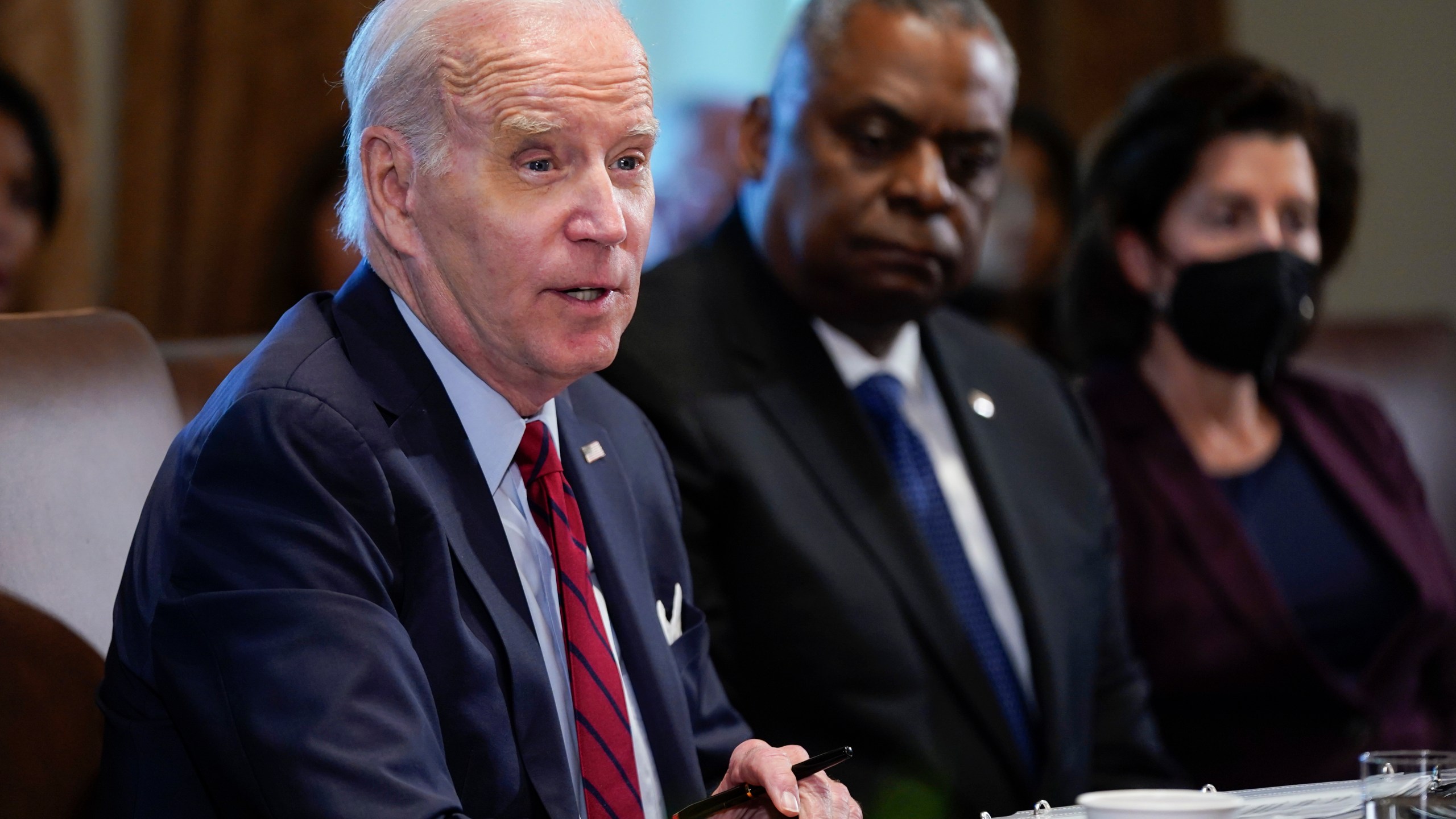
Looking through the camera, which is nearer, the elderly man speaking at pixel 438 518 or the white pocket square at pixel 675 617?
the elderly man speaking at pixel 438 518

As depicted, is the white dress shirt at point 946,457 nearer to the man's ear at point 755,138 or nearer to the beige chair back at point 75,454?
the man's ear at point 755,138

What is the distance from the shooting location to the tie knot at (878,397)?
1971mm

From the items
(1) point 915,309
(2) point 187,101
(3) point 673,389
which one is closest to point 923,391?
(1) point 915,309

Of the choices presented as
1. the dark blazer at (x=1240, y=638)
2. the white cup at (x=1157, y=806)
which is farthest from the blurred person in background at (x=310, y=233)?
the white cup at (x=1157, y=806)

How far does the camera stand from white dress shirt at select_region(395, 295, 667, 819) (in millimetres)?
1280

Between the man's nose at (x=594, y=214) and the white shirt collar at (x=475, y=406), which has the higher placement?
the man's nose at (x=594, y=214)

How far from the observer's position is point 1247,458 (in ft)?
8.29

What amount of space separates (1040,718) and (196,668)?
1.15m

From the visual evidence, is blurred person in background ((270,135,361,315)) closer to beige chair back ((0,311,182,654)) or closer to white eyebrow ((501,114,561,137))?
beige chair back ((0,311,182,654))

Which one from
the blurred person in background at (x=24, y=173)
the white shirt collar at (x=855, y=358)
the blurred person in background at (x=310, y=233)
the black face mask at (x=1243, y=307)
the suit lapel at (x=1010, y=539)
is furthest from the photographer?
the blurred person in background at (x=310, y=233)

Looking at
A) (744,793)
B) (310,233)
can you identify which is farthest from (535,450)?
(310,233)

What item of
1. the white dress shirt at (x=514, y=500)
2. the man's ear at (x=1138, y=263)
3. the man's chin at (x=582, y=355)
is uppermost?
the man's ear at (x=1138, y=263)

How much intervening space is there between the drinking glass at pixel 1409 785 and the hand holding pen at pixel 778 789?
1.38 feet

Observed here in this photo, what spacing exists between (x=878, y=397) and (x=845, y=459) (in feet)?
0.47
